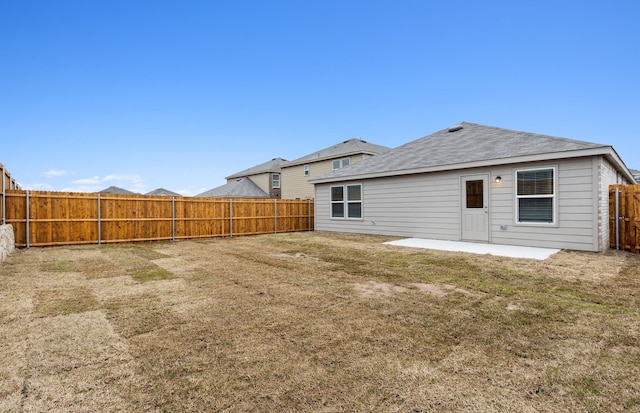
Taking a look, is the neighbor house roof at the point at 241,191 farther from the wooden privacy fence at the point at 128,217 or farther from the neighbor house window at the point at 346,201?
the neighbor house window at the point at 346,201

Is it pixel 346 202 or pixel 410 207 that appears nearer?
pixel 410 207

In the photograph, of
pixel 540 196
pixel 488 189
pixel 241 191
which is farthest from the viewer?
pixel 241 191

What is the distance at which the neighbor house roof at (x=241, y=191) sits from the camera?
29202mm

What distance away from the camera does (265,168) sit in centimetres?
3162

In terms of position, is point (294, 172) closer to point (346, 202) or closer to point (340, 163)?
point (340, 163)

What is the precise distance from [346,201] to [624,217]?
9550 mm

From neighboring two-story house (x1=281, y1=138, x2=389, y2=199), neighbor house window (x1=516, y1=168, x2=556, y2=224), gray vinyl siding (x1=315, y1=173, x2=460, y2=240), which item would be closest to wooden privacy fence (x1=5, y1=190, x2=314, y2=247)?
gray vinyl siding (x1=315, y1=173, x2=460, y2=240)

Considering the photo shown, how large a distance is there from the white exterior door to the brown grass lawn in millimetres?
4120

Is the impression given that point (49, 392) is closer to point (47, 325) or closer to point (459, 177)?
point (47, 325)

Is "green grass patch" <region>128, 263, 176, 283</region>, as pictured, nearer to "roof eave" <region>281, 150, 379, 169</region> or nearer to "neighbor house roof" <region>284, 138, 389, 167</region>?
"roof eave" <region>281, 150, 379, 169</region>

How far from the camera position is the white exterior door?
9.82m

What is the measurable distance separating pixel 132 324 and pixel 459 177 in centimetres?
1011

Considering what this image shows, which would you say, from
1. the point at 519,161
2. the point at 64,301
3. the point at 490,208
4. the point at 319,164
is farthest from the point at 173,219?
the point at 319,164

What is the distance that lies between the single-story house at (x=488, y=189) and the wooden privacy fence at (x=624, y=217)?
278 mm
